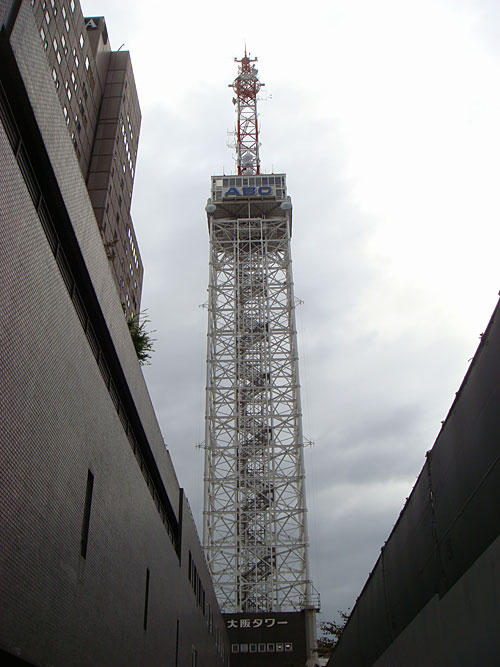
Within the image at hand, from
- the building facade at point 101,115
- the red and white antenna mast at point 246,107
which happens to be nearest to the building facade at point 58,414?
the building facade at point 101,115

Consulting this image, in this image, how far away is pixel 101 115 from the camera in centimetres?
4975

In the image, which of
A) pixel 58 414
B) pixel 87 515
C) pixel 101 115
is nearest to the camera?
pixel 58 414

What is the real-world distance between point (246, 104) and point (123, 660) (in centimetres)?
7129

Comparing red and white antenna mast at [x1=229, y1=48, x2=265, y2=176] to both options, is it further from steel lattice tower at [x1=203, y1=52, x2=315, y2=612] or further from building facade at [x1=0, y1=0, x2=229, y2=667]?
building facade at [x1=0, y1=0, x2=229, y2=667]

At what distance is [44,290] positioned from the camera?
1247 cm

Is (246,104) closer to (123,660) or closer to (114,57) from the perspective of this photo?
(114,57)

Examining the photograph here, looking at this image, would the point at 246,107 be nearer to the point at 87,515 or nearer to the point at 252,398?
the point at 252,398

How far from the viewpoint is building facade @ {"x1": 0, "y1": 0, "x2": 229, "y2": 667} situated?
1077 cm

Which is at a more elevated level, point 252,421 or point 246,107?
point 246,107

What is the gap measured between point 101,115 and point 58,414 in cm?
4132

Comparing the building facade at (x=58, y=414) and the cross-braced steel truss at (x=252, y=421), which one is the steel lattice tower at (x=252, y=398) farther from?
the building facade at (x=58, y=414)

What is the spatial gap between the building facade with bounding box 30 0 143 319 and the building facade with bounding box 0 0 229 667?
2531cm

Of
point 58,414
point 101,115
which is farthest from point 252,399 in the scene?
point 58,414

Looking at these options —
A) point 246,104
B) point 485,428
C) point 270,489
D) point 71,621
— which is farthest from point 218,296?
point 485,428
